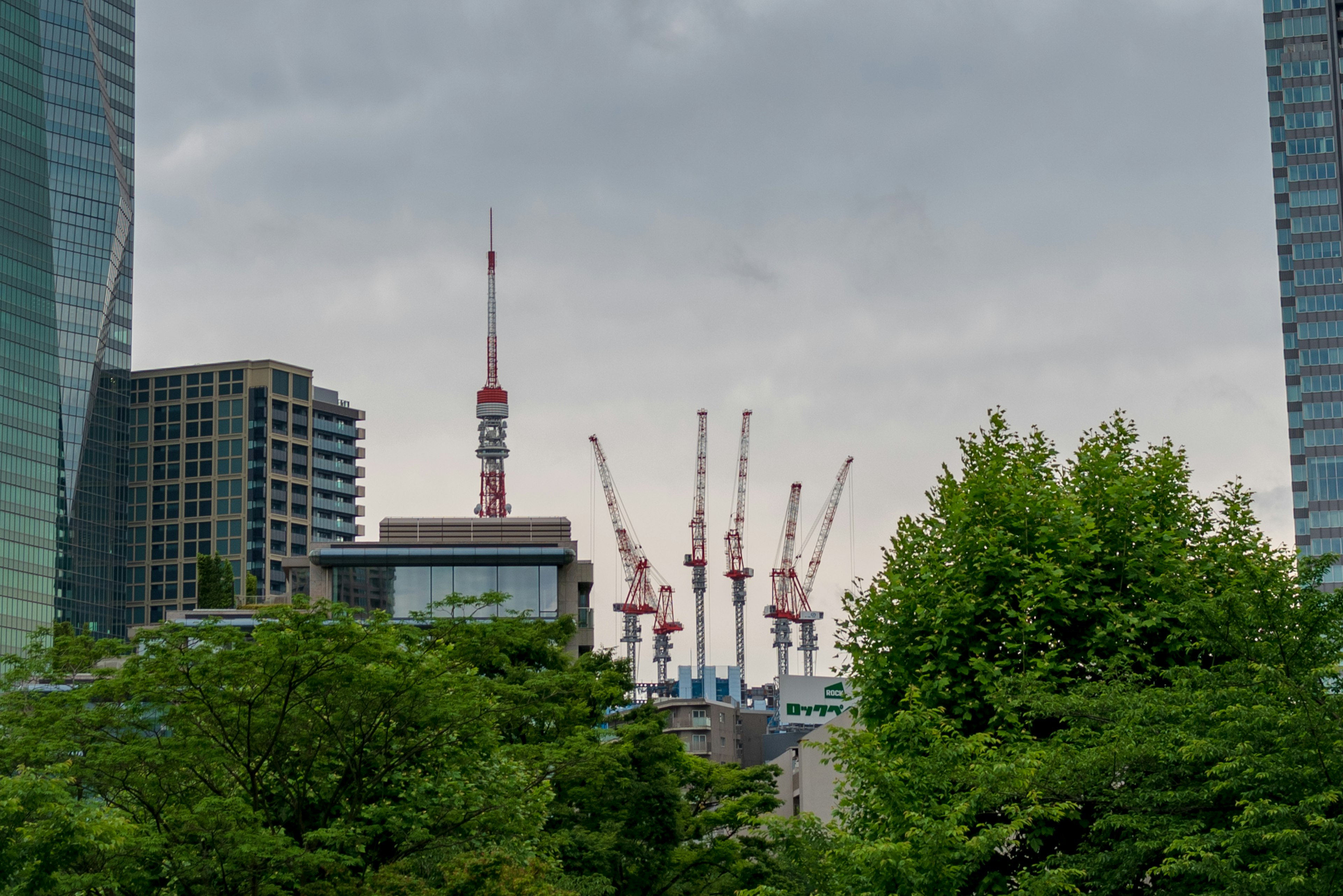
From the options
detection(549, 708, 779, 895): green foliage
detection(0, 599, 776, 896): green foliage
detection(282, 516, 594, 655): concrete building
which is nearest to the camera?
detection(0, 599, 776, 896): green foliage

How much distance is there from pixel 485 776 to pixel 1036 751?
16004mm

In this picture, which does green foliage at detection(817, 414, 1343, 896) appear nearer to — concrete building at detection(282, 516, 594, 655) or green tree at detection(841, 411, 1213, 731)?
green tree at detection(841, 411, 1213, 731)

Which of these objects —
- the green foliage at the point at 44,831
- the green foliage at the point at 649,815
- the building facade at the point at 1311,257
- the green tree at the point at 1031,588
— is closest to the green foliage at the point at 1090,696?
the green tree at the point at 1031,588

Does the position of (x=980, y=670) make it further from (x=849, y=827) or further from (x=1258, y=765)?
(x=1258, y=765)

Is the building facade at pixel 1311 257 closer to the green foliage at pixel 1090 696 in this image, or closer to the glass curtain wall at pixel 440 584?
the glass curtain wall at pixel 440 584

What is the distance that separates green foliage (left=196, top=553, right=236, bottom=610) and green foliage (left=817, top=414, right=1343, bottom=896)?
114575mm

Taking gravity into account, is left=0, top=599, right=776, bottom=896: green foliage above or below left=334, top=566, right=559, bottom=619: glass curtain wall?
below

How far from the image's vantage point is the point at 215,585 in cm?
16650

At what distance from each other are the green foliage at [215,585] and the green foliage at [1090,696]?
4511 inches

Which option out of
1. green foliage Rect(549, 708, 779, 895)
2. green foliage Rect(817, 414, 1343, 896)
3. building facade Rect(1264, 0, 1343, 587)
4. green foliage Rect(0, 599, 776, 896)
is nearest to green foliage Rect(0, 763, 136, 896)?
green foliage Rect(0, 599, 776, 896)

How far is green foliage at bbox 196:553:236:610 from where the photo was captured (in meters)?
158

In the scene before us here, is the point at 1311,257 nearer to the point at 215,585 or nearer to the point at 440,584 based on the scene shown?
the point at 440,584

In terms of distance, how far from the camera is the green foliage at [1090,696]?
32.0 meters

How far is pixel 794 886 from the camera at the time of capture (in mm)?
51000
